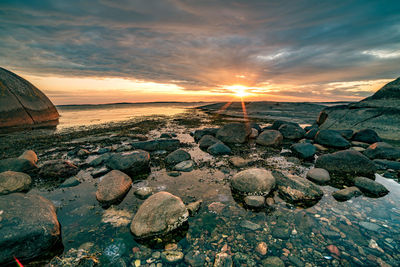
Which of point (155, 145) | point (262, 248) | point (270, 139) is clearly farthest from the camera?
point (270, 139)

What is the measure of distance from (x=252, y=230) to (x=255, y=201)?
974 millimetres

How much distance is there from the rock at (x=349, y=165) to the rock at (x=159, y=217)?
20.3ft

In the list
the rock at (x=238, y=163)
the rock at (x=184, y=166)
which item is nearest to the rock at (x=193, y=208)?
the rock at (x=184, y=166)

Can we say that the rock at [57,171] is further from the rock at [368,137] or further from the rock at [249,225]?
the rock at [368,137]

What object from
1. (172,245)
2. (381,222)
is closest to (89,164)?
(172,245)

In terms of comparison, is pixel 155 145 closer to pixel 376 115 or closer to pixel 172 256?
pixel 172 256

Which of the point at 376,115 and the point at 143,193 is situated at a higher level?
the point at 376,115

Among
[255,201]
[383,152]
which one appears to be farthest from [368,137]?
[255,201]

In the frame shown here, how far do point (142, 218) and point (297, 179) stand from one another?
467 centimetres

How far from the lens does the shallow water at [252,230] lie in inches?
111

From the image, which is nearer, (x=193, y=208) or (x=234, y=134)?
(x=193, y=208)

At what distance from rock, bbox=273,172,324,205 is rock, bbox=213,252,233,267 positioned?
106 inches

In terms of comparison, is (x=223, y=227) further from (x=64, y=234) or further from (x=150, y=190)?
(x=64, y=234)

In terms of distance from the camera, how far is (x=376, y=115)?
41.5 ft
